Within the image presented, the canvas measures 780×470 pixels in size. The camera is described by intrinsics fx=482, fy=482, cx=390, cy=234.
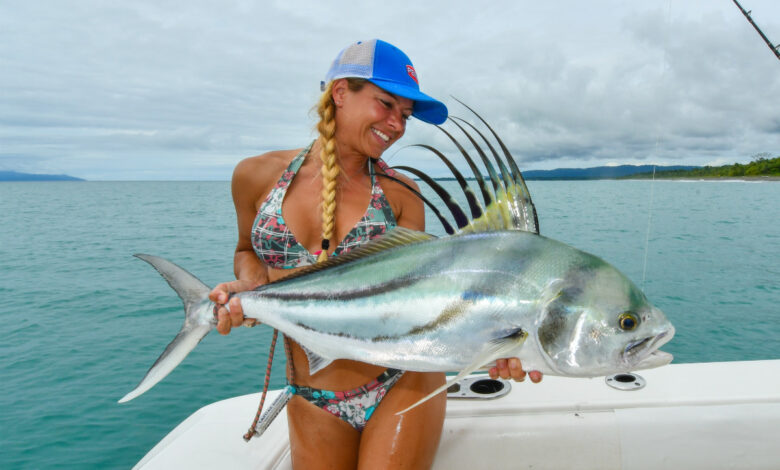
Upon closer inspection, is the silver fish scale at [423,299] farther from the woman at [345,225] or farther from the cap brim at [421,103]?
the cap brim at [421,103]

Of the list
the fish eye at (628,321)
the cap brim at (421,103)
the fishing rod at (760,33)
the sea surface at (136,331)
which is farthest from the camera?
the sea surface at (136,331)

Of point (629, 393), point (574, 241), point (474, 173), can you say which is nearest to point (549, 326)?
point (474, 173)

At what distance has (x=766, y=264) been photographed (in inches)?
614

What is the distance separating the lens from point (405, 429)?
200cm

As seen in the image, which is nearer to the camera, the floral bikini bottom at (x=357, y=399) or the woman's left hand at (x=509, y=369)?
the woman's left hand at (x=509, y=369)

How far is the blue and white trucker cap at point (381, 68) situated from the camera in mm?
1972

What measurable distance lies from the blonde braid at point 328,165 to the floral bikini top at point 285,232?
0.27 ft

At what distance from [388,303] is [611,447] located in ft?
5.53

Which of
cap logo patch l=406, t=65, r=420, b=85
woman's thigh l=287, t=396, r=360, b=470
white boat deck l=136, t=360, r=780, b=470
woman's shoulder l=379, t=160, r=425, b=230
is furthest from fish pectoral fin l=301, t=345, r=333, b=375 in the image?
cap logo patch l=406, t=65, r=420, b=85

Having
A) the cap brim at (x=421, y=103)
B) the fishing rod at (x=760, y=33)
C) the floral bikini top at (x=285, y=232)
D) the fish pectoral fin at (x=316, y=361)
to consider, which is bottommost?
the fish pectoral fin at (x=316, y=361)

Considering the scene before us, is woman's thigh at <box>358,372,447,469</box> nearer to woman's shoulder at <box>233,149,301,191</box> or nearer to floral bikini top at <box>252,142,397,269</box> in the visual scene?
floral bikini top at <box>252,142,397,269</box>

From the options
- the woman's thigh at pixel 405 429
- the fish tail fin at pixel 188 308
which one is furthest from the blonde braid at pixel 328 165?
the woman's thigh at pixel 405 429

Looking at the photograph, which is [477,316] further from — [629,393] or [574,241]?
[574,241]

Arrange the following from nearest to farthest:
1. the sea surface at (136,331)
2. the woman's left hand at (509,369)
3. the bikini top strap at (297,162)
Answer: the woman's left hand at (509,369) < the bikini top strap at (297,162) < the sea surface at (136,331)
